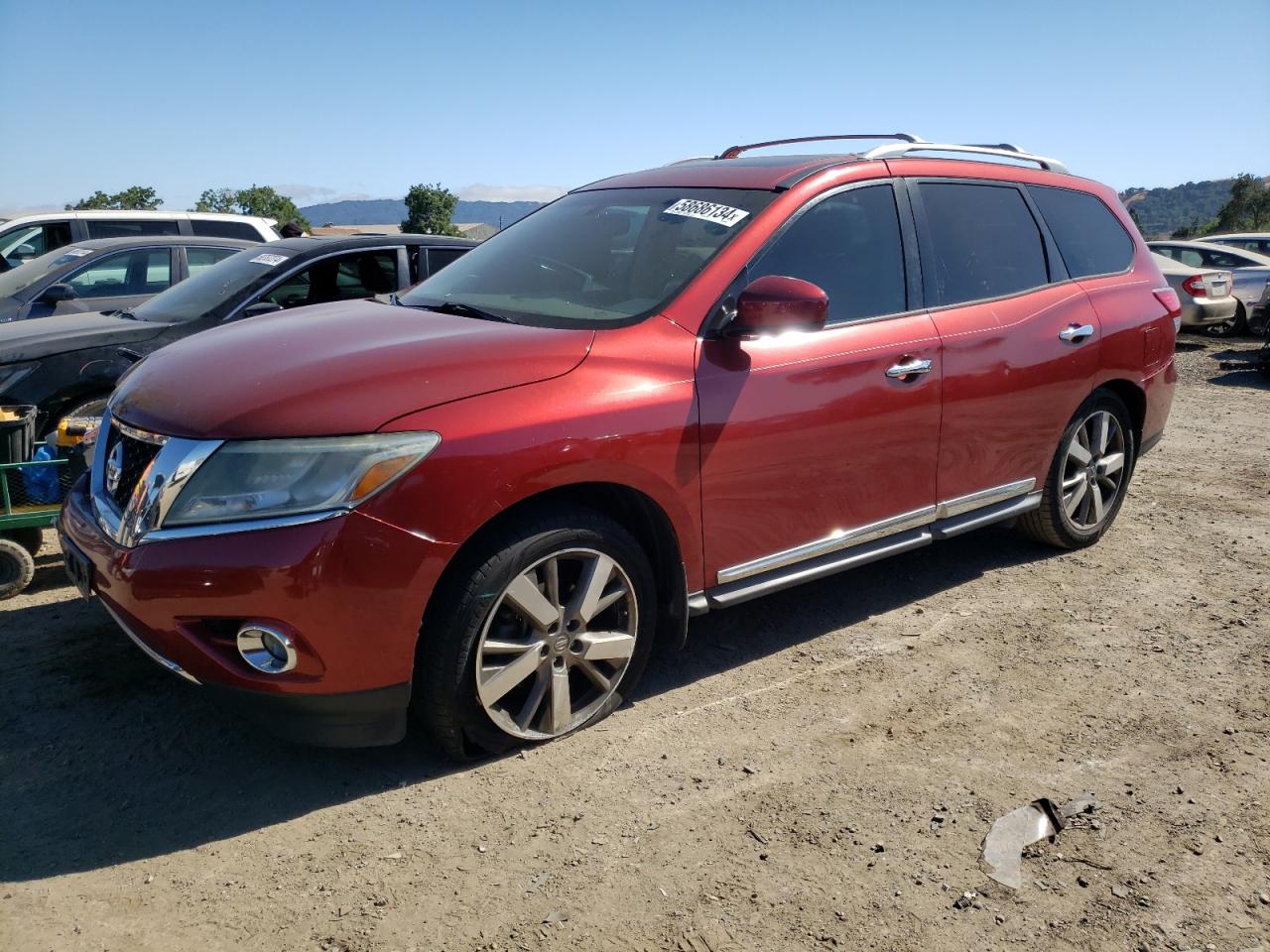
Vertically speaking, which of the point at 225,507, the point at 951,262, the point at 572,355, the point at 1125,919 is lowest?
the point at 1125,919

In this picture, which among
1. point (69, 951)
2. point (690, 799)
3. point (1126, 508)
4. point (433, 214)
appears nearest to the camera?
point (69, 951)

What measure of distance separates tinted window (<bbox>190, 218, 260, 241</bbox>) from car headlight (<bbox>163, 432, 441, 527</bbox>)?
8494 millimetres

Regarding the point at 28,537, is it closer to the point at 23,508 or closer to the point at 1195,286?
the point at 23,508

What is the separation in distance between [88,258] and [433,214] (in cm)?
10648

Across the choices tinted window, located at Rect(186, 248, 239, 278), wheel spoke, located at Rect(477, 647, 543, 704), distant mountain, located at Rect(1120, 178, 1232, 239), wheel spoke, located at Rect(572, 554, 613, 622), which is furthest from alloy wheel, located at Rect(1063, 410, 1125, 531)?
distant mountain, located at Rect(1120, 178, 1232, 239)

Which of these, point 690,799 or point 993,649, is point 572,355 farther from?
point 993,649

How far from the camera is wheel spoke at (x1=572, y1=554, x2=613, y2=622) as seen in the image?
320cm

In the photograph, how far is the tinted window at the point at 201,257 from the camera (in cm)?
789

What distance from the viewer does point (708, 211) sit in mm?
3834

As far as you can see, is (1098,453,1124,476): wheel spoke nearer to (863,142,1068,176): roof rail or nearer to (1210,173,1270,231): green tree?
(863,142,1068,176): roof rail

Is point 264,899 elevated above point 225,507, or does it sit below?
below

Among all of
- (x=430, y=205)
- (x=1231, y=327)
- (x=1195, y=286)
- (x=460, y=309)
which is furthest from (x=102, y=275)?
(x=430, y=205)

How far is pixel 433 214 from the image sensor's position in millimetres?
109188

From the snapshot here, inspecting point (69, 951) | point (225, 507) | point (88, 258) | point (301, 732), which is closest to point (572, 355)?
point (225, 507)
